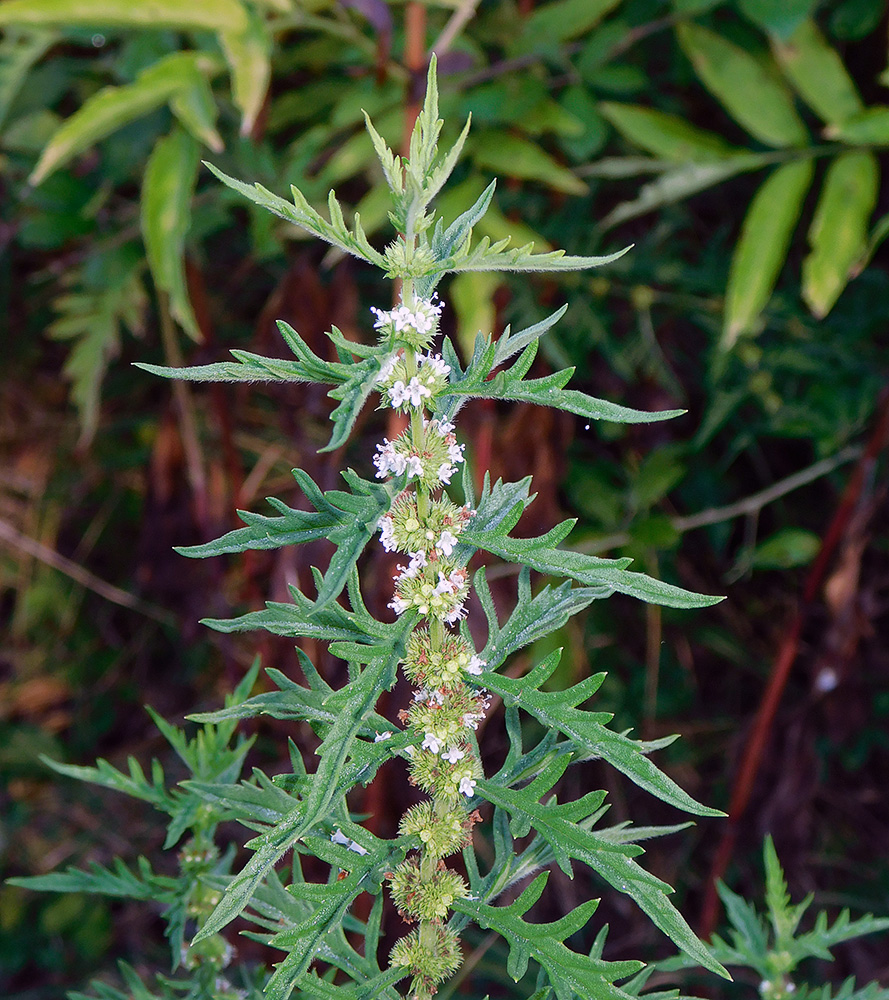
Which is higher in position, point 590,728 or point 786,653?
point 590,728

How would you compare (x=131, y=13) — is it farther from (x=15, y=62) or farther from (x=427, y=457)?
(x=427, y=457)

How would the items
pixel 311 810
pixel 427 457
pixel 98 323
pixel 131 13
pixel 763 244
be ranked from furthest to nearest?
pixel 98 323
pixel 763 244
pixel 131 13
pixel 427 457
pixel 311 810

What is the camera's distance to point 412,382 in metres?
0.60

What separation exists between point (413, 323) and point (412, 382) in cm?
3

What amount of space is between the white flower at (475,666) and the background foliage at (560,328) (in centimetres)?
79

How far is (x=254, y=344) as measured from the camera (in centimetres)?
166

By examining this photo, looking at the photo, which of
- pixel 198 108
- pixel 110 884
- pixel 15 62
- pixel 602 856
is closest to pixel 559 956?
pixel 602 856

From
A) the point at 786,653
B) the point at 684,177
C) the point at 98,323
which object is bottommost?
the point at 786,653

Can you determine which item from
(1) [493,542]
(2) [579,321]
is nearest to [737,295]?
(2) [579,321]

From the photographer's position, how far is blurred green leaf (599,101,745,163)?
1.42 metres

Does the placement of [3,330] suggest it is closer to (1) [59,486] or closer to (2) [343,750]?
(1) [59,486]

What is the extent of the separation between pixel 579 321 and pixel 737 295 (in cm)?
32

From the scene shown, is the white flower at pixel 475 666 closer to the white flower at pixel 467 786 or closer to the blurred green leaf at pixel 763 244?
the white flower at pixel 467 786

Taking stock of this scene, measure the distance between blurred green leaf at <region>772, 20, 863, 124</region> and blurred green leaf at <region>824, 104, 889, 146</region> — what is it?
0.17 ft
